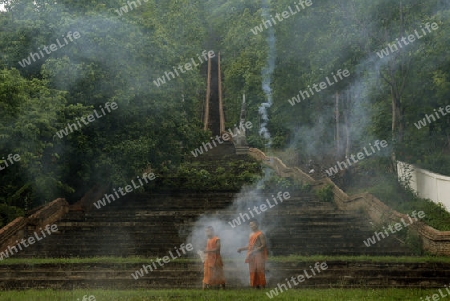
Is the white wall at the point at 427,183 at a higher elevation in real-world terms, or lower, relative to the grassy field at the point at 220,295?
lower

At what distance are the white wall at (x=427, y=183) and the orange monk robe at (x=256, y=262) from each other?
697 centimetres

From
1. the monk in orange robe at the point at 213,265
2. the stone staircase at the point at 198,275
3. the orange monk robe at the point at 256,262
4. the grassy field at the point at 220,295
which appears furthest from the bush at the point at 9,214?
the orange monk robe at the point at 256,262

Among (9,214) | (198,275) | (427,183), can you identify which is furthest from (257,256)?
(9,214)

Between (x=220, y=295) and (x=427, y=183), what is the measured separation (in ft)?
30.6

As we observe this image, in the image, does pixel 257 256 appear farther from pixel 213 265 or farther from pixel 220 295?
pixel 220 295

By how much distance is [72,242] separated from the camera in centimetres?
1762

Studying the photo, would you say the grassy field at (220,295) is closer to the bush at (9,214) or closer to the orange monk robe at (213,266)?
the orange monk robe at (213,266)

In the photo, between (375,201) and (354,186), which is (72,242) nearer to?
(375,201)

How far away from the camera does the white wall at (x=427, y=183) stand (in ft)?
57.5

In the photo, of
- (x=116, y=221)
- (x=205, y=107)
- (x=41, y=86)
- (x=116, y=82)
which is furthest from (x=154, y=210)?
(x=205, y=107)

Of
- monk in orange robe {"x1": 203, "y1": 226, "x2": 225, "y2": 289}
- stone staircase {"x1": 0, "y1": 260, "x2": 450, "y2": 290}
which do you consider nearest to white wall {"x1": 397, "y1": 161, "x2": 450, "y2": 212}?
stone staircase {"x1": 0, "y1": 260, "x2": 450, "y2": 290}

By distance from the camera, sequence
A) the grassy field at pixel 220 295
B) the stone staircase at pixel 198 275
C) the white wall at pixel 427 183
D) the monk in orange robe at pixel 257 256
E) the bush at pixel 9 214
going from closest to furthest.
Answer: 1. the grassy field at pixel 220 295
2. the monk in orange robe at pixel 257 256
3. the stone staircase at pixel 198 275
4. the white wall at pixel 427 183
5. the bush at pixel 9 214

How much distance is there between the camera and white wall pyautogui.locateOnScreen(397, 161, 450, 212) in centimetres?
1752

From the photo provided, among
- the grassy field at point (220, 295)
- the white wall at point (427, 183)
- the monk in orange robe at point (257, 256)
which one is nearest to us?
the grassy field at point (220, 295)
